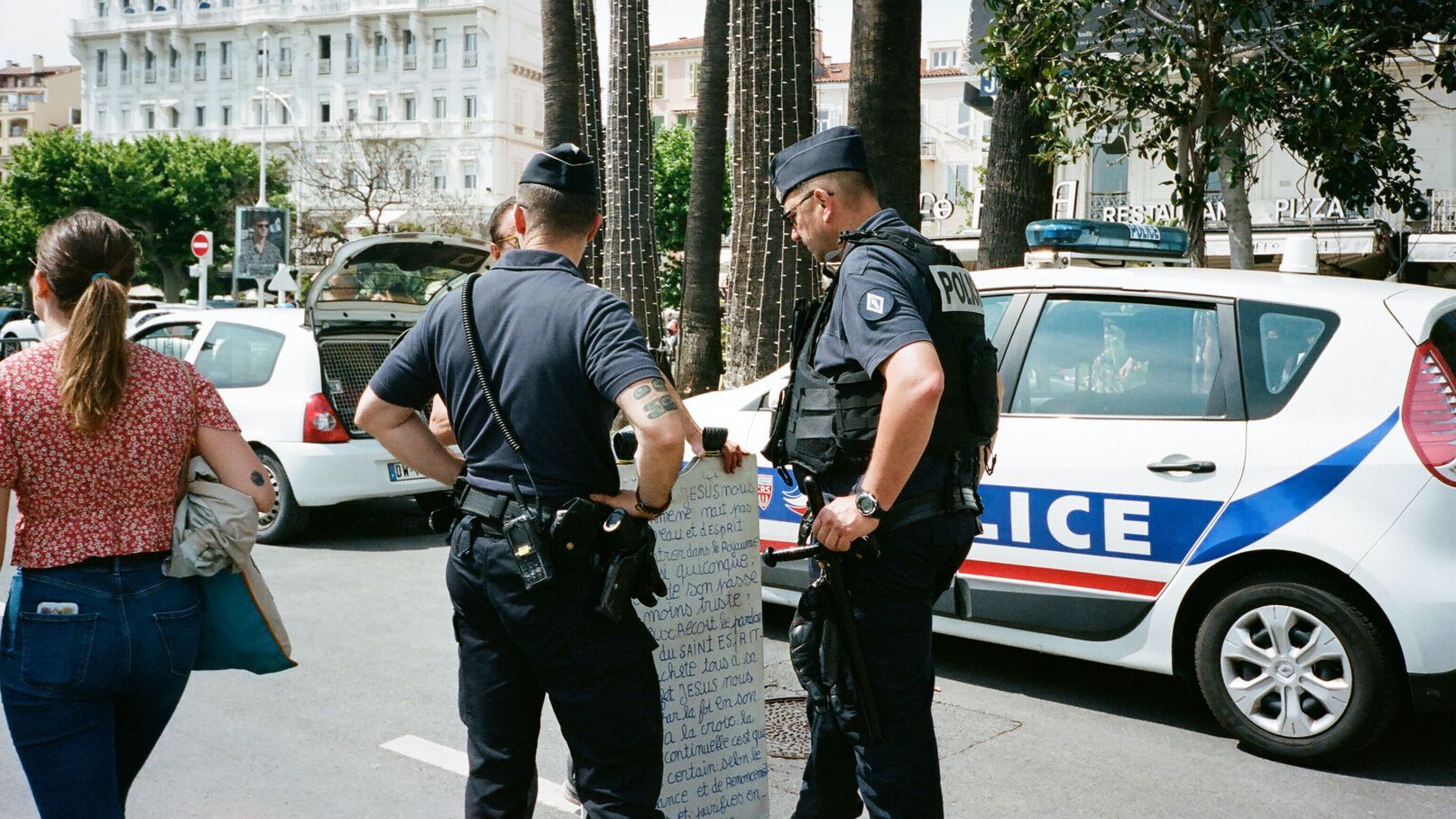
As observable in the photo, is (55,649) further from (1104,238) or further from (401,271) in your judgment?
(401,271)

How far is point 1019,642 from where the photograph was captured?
486 cm

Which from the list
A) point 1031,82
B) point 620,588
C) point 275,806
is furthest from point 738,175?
point 620,588

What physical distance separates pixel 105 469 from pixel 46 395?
7.5 inches

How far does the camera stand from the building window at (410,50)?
68125 millimetres

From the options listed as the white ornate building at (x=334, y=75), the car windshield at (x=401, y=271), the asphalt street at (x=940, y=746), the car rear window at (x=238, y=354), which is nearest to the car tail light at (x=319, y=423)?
the car rear window at (x=238, y=354)

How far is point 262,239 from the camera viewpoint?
30250 mm

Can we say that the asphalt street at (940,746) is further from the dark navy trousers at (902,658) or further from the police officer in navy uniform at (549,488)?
the police officer in navy uniform at (549,488)

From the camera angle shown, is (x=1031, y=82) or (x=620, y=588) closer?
(x=620, y=588)

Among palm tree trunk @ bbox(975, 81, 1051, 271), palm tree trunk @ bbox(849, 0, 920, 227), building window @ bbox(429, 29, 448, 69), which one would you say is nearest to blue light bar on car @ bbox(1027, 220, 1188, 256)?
palm tree trunk @ bbox(849, 0, 920, 227)

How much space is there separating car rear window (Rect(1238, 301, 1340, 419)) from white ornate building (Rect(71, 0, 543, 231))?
5971 centimetres

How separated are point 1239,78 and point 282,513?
22.4ft

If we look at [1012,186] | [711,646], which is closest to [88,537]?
[711,646]

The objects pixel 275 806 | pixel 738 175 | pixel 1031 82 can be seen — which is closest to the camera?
pixel 275 806

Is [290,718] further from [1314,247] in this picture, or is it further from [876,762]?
[1314,247]
